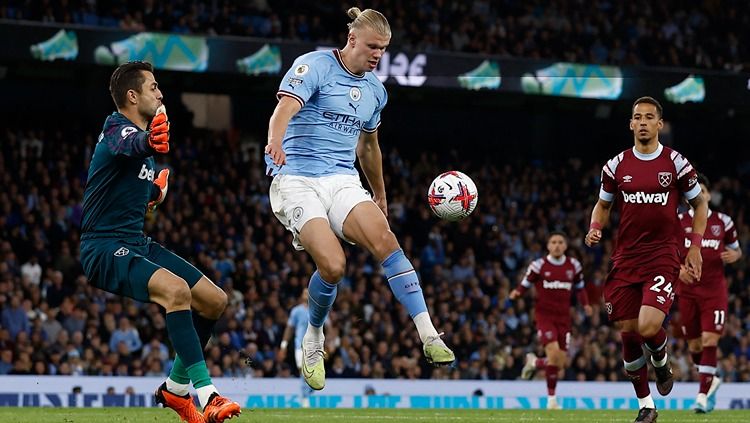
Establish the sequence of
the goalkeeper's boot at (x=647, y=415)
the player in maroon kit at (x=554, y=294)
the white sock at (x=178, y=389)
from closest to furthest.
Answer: the white sock at (x=178, y=389) < the goalkeeper's boot at (x=647, y=415) < the player in maroon kit at (x=554, y=294)

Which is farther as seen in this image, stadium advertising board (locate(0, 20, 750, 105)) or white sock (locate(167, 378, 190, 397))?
stadium advertising board (locate(0, 20, 750, 105))

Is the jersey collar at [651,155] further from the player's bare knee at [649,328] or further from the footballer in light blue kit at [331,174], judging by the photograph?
the footballer in light blue kit at [331,174]

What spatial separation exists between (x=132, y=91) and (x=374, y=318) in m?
14.4

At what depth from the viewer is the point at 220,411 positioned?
750 centimetres

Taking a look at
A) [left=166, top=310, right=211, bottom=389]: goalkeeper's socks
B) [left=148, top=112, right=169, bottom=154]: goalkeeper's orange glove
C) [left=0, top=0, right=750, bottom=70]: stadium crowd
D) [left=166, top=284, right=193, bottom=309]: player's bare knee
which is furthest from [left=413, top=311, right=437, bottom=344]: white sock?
[left=0, top=0, right=750, bottom=70]: stadium crowd

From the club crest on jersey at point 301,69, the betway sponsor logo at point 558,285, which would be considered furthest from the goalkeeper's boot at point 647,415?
the betway sponsor logo at point 558,285

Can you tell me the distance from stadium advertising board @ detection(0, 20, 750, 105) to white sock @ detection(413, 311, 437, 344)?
46.5 ft

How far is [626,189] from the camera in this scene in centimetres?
1038

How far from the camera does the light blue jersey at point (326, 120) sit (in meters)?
9.12

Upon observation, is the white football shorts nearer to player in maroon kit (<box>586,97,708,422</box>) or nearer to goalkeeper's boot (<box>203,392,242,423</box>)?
goalkeeper's boot (<box>203,392,242,423</box>)

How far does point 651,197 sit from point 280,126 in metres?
3.49

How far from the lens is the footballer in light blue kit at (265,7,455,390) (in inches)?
348

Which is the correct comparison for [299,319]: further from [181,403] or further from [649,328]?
[181,403]

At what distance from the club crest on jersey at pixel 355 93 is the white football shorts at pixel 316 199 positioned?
0.60 metres
